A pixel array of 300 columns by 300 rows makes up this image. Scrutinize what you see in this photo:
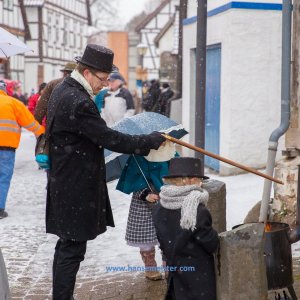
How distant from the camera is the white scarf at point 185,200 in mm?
3992

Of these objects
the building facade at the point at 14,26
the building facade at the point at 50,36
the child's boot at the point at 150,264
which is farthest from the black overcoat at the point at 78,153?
the building facade at the point at 50,36

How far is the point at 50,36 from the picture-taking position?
45219 millimetres

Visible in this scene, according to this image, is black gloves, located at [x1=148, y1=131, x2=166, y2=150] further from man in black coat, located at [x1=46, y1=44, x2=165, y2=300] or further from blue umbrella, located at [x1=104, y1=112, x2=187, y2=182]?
blue umbrella, located at [x1=104, y1=112, x2=187, y2=182]

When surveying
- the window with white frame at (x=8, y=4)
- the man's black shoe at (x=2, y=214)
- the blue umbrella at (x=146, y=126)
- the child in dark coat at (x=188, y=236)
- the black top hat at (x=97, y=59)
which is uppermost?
the window with white frame at (x=8, y=4)

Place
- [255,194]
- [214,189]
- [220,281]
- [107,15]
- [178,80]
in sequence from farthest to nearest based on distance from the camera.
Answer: [107,15] < [178,80] < [255,194] < [214,189] < [220,281]

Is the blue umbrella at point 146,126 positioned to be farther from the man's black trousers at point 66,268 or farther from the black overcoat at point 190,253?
the black overcoat at point 190,253

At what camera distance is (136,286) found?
18.7ft

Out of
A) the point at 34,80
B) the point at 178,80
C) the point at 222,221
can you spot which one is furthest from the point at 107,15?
the point at 222,221

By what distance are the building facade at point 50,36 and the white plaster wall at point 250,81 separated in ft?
105

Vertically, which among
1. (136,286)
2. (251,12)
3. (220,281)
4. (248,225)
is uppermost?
(251,12)

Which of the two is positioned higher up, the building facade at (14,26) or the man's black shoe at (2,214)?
the building facade at (14,26)

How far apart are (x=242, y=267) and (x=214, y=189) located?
1786 millimetres

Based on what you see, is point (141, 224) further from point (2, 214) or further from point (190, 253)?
point (2, 214)

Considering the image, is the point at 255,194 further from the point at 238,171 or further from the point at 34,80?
the point at 34,80
